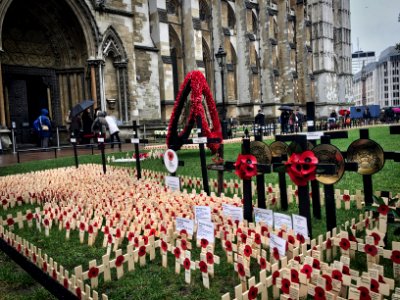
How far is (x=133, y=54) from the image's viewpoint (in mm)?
18891

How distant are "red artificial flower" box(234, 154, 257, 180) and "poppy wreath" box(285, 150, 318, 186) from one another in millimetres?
578

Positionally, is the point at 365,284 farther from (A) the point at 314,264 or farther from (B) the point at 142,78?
(B) the point at 142,78

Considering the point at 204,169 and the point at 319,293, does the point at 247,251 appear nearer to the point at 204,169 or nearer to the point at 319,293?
the point at 319,293

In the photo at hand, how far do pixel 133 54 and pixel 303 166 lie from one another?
16700mm

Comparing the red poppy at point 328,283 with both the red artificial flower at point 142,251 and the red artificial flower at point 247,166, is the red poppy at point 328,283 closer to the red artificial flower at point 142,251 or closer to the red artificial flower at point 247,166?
the red artificial flower at point 247,166

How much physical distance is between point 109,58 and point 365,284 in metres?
17.7

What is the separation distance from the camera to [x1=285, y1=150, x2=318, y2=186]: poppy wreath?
11.7ft

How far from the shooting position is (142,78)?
2027 cm

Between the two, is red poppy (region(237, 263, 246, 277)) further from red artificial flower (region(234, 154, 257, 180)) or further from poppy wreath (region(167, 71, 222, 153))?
poppy wreath (region(167, 71, 222, 153))

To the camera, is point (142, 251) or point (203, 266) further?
point (142, 251)

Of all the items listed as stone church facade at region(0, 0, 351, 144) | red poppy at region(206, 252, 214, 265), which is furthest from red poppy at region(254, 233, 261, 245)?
stone church facade at region(0, 0, 351, 144)

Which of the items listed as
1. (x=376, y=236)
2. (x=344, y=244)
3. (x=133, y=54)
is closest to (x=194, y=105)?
(x=344, y=244)

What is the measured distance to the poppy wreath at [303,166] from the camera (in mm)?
3572

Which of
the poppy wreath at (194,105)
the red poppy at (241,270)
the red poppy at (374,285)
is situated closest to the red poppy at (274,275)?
the red poppy at (241,270)
